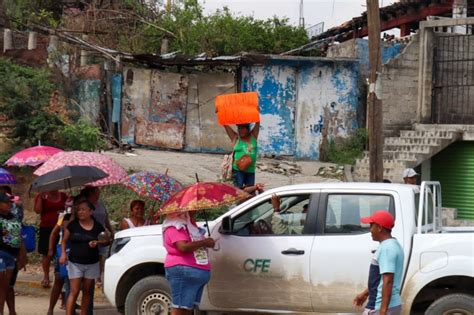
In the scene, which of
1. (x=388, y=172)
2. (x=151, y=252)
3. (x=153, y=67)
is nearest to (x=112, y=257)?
(x=151, y=252)

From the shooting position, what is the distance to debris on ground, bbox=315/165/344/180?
668 inches

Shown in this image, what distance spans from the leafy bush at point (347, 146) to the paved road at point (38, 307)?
9933 mm

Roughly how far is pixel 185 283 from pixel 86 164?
233 cm

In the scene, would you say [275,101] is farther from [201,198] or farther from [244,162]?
[201,198]

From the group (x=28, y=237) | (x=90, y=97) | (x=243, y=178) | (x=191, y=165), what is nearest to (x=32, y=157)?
(x=28, y=237)

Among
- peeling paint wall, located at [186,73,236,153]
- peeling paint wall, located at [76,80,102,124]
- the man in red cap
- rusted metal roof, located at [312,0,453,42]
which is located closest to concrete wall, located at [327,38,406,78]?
peeling paint wall, located at [186,73,236,153]

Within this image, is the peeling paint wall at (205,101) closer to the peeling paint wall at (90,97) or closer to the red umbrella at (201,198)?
the peeling paint wall at (90,97)

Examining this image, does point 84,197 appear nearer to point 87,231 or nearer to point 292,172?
point 87,231

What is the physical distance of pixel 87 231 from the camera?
7.74 metres

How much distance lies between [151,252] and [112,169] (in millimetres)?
1494

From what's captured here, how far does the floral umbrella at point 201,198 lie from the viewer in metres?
6.81

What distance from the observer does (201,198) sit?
687 centimetres

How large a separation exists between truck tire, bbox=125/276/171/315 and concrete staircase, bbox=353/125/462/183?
8927mm

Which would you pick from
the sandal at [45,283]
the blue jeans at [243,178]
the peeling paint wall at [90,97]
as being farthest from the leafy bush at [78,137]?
the blue jeans at [243,178]
